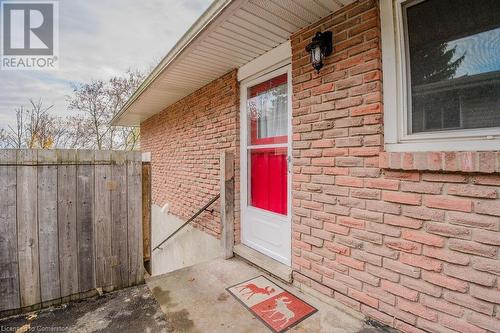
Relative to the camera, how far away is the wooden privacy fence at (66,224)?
83.7 inches

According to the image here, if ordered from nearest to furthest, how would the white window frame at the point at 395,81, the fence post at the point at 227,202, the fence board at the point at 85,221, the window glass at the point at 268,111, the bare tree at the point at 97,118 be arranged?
the white window frame at the point at 395,81, the fence board at the point at 85,221, the window glass at the point at 268,111, the fence post at the point at 227,202, the bare tree at the point at 97,118

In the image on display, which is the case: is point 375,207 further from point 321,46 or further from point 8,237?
point 8,237

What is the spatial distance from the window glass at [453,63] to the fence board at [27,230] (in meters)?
3.36

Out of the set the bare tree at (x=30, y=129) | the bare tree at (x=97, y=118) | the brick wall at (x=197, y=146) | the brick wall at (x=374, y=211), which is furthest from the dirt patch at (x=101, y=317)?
the bare tree at (x=97, y=118)

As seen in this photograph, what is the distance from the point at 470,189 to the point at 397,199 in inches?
17.0

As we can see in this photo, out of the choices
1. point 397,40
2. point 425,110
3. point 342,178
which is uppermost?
point 397,40

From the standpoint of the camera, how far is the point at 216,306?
2.27m

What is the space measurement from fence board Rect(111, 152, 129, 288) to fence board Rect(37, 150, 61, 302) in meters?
0.48

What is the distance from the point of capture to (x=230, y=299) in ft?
7.82

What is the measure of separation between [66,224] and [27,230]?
0.29m

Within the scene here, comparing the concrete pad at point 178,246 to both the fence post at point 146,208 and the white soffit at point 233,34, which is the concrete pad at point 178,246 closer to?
the fence post at point 146,208

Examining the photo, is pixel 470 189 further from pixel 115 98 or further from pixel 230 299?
pixel 115 98

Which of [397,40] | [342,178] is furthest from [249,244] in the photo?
[397,40]

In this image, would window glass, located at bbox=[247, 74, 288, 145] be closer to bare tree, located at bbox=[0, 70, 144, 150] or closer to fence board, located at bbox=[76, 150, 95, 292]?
fence board, located at bbox=[76, 150, 95, 292]
